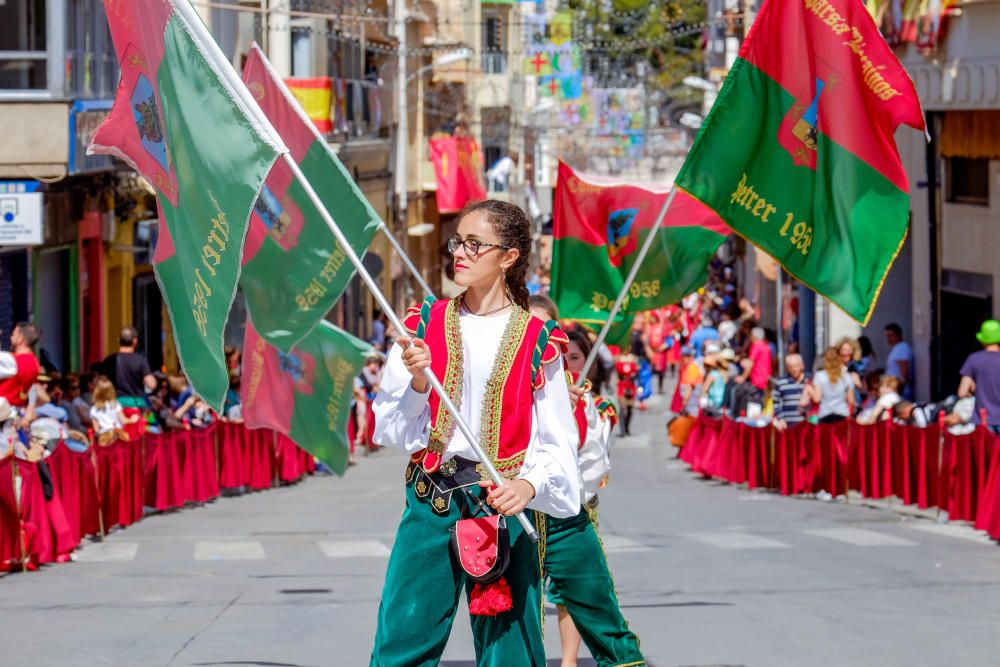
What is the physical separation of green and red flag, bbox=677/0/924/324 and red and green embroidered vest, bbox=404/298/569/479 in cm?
338

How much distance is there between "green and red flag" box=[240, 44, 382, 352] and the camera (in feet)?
35.9

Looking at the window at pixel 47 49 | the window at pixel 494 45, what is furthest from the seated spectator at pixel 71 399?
the window at pixel 494 45

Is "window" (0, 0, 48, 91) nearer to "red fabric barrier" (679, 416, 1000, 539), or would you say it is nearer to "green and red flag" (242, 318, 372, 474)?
"red fabric barrier" (679, 416, 1000, 539)

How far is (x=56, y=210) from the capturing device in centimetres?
2569

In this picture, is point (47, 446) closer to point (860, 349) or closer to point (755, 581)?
point (755, 581)

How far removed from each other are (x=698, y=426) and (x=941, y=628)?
15.1m

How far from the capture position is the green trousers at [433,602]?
6.11 metres

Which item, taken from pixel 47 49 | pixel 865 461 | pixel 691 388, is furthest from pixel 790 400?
pixel 47 49

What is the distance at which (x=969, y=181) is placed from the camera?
26.6 meters

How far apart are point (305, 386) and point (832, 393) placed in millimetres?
9321

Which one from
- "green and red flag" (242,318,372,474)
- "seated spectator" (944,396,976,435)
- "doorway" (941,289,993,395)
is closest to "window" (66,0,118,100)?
"green and red flag" (242,318,372,474)

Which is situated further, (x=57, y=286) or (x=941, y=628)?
(x=57, y=286)

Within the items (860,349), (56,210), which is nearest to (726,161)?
(860,349)

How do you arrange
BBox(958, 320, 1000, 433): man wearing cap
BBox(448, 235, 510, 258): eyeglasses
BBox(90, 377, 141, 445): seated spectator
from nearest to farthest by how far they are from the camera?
BBox(448, 235, 510, 258): eyeglasses < BBox(958, 320, 1000, 433): man wearing cap < BBox(90, 377, 141, 445): seated spectator
